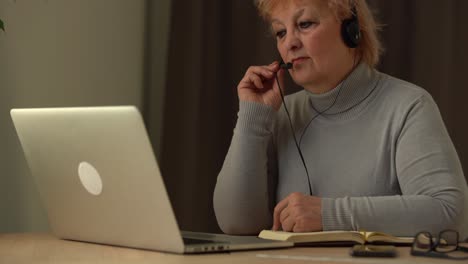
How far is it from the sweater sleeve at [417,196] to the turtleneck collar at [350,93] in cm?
16

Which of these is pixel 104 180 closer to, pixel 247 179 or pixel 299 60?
pixel 247 179

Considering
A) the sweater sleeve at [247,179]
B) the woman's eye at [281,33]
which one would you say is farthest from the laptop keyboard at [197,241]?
the woman's eye at [281,33]

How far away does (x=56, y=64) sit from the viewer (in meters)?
2.73

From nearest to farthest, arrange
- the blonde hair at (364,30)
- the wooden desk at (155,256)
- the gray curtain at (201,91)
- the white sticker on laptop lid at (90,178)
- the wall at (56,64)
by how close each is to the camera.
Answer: the wooden desk at (155,256) < the white sticker on laptop lid at (90,178) < the blonde hair at (364,30) < the wall at (56,64) < the gray curtain at (201,91)

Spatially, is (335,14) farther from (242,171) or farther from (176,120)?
(176,120)

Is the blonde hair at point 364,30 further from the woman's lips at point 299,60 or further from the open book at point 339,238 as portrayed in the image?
the open book at point 339,238

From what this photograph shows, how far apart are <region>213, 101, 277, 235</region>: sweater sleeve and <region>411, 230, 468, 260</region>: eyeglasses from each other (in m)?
0.60

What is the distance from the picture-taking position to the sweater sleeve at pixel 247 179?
1.93 meters

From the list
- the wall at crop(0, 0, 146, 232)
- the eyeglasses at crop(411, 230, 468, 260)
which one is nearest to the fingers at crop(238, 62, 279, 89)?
the eyeglasses at crop(411, 230, 468, 260)

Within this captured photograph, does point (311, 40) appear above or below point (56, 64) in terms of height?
above

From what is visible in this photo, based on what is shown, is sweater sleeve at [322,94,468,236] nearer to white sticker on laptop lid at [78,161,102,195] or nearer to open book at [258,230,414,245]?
open book at [258,230,414,245]

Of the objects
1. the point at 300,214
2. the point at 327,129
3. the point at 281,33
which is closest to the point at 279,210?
the point at 300,214

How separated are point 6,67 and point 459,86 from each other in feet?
4.74

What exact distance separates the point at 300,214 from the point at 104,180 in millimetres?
453
